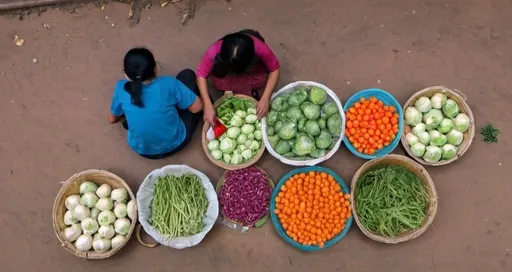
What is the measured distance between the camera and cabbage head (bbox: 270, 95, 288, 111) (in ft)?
12.1

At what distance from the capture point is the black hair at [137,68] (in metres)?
2.91

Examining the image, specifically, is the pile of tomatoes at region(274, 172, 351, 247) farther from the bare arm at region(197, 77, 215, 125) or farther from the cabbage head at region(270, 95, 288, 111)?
the bare arm at region(197, 77, 215, 125)

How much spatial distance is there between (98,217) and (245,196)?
1.23 m

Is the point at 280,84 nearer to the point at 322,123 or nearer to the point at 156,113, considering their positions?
the point at 322,123

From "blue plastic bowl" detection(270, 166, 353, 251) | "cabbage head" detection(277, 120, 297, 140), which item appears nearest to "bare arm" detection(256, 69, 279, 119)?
"cabbage head" detection(277, 120, 297, 140)

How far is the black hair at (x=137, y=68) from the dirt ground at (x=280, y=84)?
1.06 metres

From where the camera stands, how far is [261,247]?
3.77 m

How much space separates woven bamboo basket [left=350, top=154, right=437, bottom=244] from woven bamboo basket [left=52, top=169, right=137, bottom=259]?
1.85 metres

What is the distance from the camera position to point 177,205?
11.7ft

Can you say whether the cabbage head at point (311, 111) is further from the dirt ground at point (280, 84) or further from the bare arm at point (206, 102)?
the bare arm at point (206, 102)

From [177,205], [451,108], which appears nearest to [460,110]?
[451,108]

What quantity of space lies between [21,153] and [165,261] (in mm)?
1678

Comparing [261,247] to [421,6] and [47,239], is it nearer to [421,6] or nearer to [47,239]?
[47,239]

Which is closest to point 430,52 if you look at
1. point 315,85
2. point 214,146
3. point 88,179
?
point 315,85
